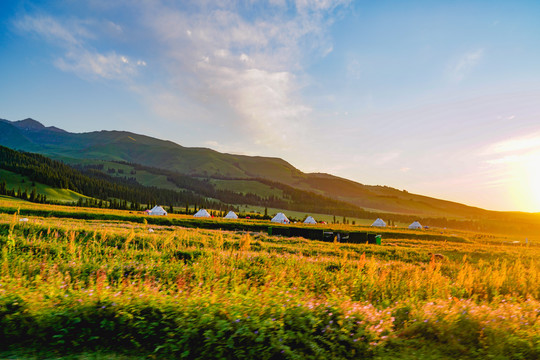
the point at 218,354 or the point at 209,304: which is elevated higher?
the point at 209,304

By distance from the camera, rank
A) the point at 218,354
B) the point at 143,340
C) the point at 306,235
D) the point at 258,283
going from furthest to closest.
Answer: the point at 306,235, the point at 258,283, the point at 143,340, the point at 218,354

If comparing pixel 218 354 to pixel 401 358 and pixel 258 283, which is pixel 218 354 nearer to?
pixel 401 358

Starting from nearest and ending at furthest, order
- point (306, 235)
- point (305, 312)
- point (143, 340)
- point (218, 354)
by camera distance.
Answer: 1. point (218, 354)
2. point (143, 340)
3. point (305, 312)
4. point (306, 235)

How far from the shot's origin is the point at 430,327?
16.5 ft

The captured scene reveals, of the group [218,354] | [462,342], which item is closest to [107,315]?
[218,354]

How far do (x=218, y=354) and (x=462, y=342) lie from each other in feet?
12.6

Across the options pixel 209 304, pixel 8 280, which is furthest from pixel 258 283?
pixel 8 280

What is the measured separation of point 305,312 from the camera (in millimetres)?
4824

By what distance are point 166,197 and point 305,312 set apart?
174m

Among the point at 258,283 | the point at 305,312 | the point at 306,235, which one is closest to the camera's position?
the point at 305,312

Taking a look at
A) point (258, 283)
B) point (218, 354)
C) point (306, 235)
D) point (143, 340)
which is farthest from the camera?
point (306, 235)

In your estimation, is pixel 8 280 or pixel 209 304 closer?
pixel 209 304

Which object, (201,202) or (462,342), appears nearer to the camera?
(462,342)

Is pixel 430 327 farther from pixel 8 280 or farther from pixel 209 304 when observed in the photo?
pixel 8 280
